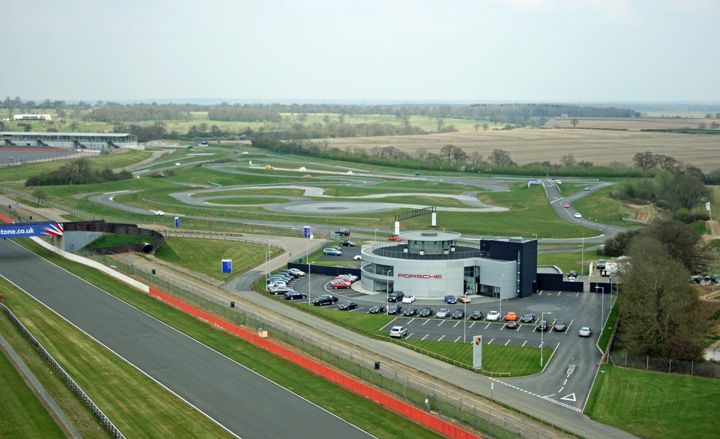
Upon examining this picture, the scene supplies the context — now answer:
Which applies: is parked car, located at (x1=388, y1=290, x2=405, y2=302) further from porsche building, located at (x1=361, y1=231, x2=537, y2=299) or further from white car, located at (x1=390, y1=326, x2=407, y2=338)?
white car, located at (x1=390, y1=326, x2=407, y2=338)

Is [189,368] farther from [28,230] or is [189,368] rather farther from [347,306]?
[28,230]

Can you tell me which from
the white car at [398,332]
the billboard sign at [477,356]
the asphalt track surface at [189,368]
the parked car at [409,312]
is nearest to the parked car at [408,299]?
the parked car at [409,312]

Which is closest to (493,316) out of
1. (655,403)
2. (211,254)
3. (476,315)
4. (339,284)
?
(476,315)

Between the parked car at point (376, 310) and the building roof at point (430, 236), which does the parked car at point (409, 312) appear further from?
the building roof at point (430, 236)

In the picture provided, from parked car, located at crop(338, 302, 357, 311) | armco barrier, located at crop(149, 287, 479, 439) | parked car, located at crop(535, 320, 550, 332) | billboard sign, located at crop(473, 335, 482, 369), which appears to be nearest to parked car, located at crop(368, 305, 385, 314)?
parked car, located at crop(338, 302, 357, 311)

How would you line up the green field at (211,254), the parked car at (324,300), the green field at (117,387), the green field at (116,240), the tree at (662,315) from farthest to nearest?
the green field at (116,240) → the green field at (211,254) → the parked car at (324,300) → the tree at (662,315) → the green field at (117,387)

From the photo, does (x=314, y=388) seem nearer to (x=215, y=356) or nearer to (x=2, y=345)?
(x=215, y=356)
